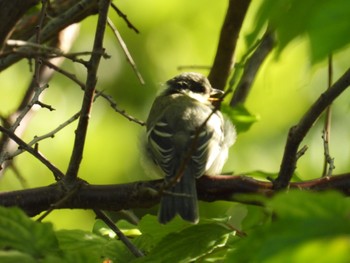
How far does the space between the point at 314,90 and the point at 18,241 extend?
5.26 metres

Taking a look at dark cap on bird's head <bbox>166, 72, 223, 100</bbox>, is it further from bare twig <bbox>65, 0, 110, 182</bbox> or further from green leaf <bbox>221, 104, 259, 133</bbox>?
bare twig <bbox>65, 0, 110, 182</bbox>

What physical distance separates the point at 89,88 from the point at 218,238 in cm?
68

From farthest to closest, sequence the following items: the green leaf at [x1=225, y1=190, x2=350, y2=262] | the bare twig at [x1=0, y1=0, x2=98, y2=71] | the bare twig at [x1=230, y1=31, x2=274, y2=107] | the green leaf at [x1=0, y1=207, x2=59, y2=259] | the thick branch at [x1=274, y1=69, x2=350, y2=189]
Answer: the bare twig at [x1=230, y1=31, x2=274, y2=107] < the bare twig at [x1=0, y1=0, x2=98, y2=71] < the thick branch at [x1=274, y1=69, x2=350, y2=189] < the green leaf at [x1=0, y1=207, x2=59, y2=259] < the green leaf at [x1=225, y1=190, x2=350, y2=262]

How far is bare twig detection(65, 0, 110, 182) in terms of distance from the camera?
2566mm

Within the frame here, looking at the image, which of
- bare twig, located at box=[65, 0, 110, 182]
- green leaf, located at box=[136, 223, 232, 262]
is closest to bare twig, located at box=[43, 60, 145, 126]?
bare twig, located at box=[65, 0, 110, 182]

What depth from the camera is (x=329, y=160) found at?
3211 millimetres

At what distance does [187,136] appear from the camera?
474 cm

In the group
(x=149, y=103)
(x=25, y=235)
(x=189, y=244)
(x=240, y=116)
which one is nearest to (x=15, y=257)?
(x=25, y=235)

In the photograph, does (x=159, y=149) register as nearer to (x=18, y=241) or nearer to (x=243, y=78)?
(x=243, y=78)

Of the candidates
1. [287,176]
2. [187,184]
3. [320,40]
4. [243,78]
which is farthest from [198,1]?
[320,40]

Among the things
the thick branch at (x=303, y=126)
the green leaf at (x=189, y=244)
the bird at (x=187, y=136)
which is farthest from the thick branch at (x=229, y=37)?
the green leaf at (x=189, y=244)

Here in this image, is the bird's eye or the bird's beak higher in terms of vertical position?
the bird's eye

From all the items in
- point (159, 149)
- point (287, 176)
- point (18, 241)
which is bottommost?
point (18, 241)

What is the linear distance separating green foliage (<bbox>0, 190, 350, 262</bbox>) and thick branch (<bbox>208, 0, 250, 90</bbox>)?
4.98 feet
